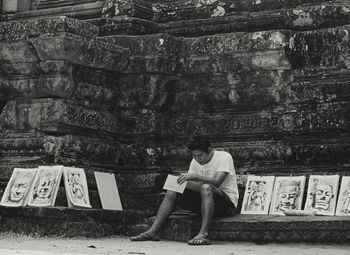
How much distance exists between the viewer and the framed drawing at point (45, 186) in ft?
35.7

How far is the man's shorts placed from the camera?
35.3 feet

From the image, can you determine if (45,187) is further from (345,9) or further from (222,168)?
(345,9)

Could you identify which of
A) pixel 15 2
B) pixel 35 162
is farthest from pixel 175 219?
pixel 15 2

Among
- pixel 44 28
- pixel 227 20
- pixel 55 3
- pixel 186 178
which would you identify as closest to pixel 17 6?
pixel 55 3

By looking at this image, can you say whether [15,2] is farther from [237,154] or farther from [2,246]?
[2,246]

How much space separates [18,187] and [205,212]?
2.46m

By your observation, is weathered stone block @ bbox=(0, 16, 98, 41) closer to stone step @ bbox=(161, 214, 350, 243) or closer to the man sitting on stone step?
the man sitting on stone step

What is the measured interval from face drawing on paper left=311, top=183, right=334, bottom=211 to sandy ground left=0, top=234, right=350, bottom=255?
89 centimetres

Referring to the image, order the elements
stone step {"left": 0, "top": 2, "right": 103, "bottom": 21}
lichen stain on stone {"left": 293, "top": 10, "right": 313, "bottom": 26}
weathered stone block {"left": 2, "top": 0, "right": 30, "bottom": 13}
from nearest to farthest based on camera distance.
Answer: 1. lichen stain on stone {"left": 293, "top": 10, "right": 313, "bottom": 26}
2. stone step {"left": 0, "top": 2, "right": 103, "bottom": 21}
3. weathered stone block {"left": 2, "top": 0, "right": 30, "bottom": 13}

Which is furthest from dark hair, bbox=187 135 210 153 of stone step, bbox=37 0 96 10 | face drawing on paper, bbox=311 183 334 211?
stone step, bbox=37 0 96 10

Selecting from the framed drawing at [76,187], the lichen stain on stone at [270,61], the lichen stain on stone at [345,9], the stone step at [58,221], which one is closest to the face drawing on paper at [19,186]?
the stone step at [58,221]

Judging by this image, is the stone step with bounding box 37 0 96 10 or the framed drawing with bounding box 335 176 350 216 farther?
the stone step with bounding box 37 0 96 10

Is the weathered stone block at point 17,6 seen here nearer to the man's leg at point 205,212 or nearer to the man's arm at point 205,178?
the man's arm at point 205,178

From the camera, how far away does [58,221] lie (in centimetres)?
1062
